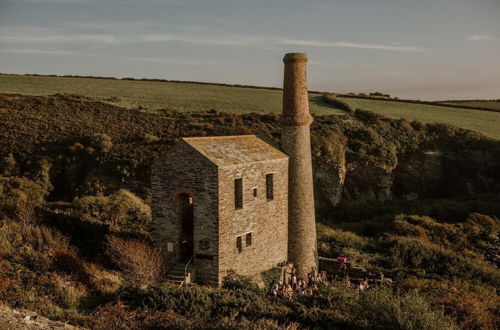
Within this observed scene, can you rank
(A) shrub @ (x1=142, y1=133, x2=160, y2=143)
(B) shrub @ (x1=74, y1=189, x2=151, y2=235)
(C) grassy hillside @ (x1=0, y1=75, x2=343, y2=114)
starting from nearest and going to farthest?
(B) shrub @ (x1=74, y1=189, x2=151, y2=235) < (A) shrub @ (x1=142, y1=133, x2=160, y2=143) < (C) grassy hillside @ (x1=0, y1=75, x2=343, y2=114)

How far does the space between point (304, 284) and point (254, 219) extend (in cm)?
442

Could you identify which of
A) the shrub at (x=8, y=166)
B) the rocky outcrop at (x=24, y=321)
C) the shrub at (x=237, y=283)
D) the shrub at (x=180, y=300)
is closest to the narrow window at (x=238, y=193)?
the shrub at (x=237, y=283)

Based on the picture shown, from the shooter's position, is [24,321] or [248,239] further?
[248,239]

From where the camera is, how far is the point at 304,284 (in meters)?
22.2

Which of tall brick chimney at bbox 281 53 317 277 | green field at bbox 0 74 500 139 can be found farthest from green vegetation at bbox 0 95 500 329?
green field at bbox 0 74 500 139

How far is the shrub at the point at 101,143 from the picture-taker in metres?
38.3

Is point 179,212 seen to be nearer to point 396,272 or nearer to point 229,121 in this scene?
point 396,272

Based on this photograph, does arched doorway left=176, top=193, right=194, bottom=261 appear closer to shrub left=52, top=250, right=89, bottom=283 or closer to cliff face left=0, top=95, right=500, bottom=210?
shrub left=52, top=250, right=89, bottom=283

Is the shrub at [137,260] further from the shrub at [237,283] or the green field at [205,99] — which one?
the green field at [205,99]

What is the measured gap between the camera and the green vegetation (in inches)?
625

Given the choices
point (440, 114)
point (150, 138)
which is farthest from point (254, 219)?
point (440, 114)

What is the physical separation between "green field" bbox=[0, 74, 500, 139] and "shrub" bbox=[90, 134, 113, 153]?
1416 centimetres

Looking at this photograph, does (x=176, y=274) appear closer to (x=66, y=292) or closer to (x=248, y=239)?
(x=248, y=239)

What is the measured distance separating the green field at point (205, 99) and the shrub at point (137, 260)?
3478 cm
